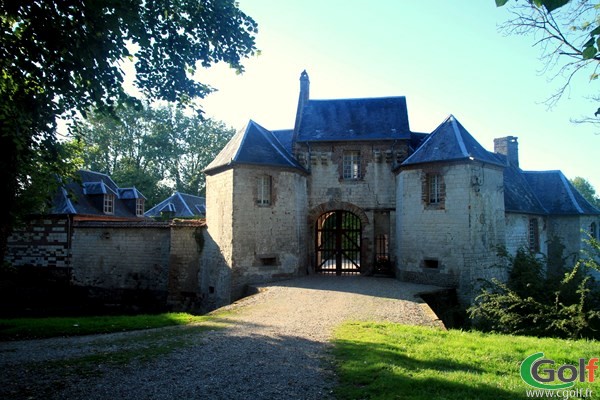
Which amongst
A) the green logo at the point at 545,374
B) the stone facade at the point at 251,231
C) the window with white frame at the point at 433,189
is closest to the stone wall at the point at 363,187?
the stone facade at the point at 251,231

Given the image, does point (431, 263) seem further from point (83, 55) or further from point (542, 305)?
point (83, 55)

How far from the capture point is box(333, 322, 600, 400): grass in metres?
4.60

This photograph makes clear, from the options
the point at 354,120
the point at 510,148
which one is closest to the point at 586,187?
the point at 510,148

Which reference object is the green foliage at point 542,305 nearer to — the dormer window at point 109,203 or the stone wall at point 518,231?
the stone wall at point 518,231

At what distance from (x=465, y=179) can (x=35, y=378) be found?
12.7 metres

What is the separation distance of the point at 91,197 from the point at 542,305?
866 inches

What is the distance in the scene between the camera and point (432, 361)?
582 centimetres

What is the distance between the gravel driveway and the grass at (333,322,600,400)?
0.40 m

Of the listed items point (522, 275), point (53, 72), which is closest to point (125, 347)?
point (53, 72)

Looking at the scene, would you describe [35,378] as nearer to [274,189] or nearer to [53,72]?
[53,72]

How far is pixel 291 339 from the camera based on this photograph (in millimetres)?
7246

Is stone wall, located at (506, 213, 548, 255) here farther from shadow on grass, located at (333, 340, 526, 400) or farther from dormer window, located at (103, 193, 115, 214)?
dormer window, located at (103, 193, 115, 214)

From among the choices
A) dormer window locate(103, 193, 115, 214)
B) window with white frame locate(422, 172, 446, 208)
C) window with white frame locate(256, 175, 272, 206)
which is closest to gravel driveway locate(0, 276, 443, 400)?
window with white frame locate(422, 172, 446, 208)

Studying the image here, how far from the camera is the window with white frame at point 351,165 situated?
17172 mm
